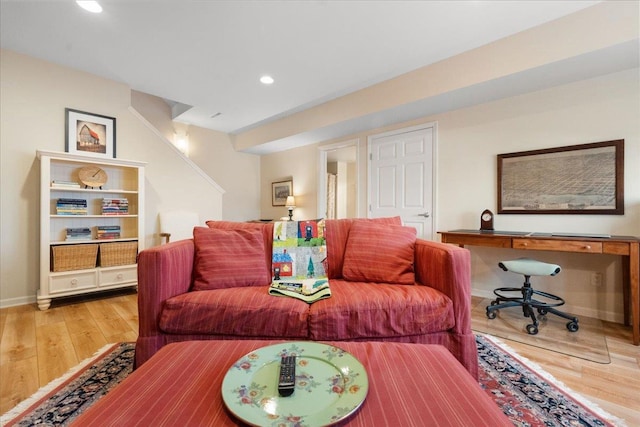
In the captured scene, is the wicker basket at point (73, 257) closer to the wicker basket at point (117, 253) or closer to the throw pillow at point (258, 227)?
the wicker basket at point (117, 253)

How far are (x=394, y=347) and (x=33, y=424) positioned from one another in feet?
5.05

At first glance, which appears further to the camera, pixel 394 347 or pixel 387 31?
pixel 387 31

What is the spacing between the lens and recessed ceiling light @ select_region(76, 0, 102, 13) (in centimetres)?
202

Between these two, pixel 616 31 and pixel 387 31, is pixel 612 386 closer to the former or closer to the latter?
pixel 616 31

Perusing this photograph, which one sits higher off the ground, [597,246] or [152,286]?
[597,246]

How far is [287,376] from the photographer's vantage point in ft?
2.52

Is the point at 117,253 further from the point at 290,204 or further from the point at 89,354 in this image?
the point at 290,204

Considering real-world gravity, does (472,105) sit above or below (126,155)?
above

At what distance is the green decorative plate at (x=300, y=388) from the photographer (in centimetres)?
65

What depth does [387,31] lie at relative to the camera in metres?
2.30

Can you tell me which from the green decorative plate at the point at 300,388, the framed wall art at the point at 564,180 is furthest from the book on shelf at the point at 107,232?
the framed wall art at the point at 564,180

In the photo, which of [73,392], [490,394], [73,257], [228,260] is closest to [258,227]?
[228,260]

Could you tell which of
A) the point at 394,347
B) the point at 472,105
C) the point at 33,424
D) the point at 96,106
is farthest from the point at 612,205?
the point at 96,106

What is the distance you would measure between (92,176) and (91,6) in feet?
5.47
